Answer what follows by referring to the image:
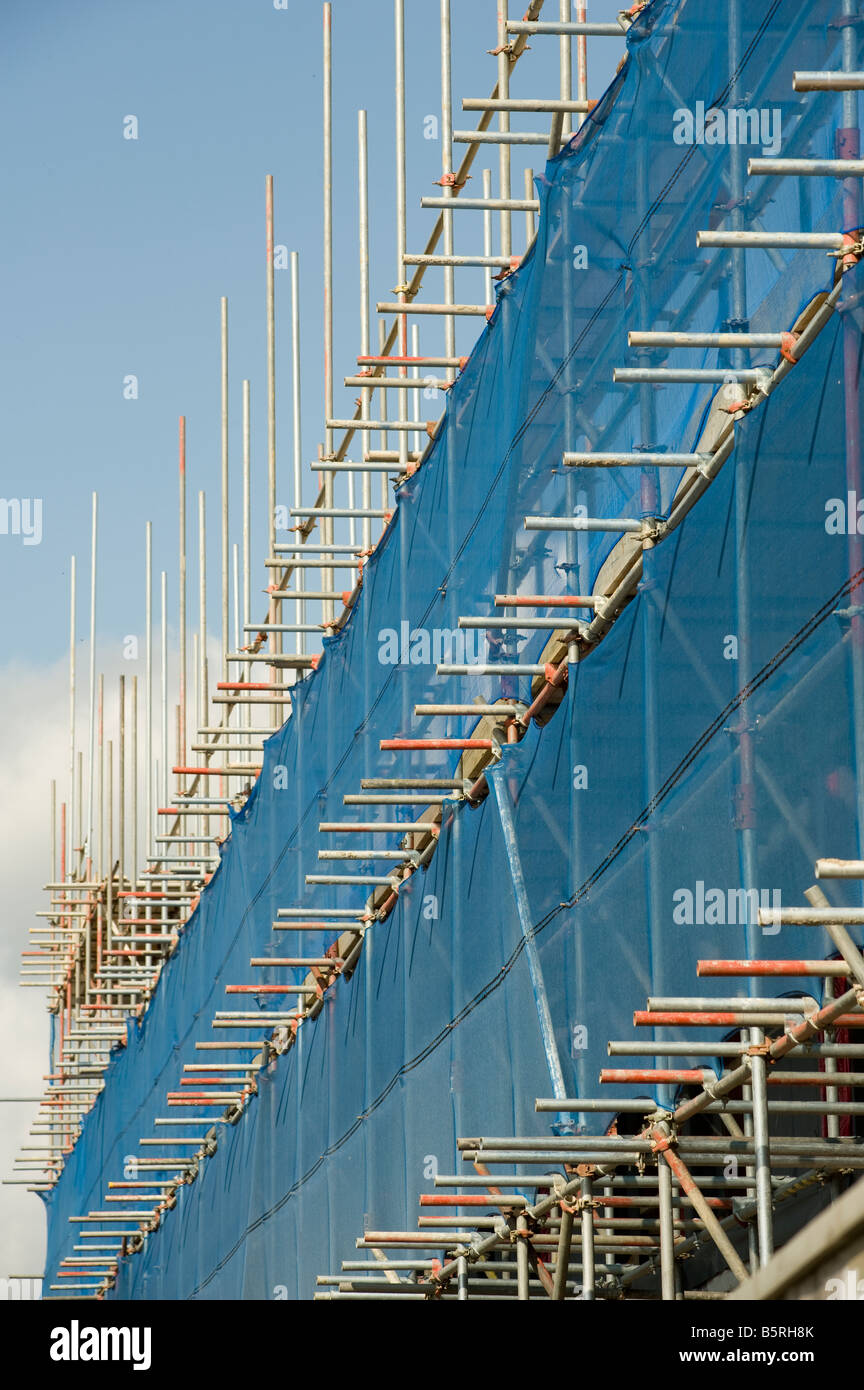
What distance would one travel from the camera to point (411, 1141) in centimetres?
1509

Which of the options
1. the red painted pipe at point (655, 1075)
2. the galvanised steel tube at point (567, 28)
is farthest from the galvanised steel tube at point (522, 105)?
the red painted pipe at point (655, 1075)

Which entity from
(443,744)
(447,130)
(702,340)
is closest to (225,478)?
(447,130)

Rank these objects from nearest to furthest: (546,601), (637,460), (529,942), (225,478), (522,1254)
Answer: (637,460), (546,601), (529,942), (522,1254), (225,478)

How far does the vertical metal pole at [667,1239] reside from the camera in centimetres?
972

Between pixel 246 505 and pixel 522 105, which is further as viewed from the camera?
pixel 246 505

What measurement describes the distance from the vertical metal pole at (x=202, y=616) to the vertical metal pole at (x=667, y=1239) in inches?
730

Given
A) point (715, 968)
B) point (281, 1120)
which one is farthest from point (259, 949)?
point (715, 968)

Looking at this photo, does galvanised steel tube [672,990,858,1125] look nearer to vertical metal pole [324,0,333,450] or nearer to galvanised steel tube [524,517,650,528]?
galvanised steel tube [524,517,650,528]

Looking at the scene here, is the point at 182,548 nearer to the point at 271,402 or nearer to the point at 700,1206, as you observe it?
the point at 271,402

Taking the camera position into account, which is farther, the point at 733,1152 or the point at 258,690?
the point at 258,690

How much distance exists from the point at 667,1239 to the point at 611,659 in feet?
8.71

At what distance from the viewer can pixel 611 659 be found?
11.1m

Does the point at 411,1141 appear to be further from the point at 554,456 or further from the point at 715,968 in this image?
the point at 715,968
